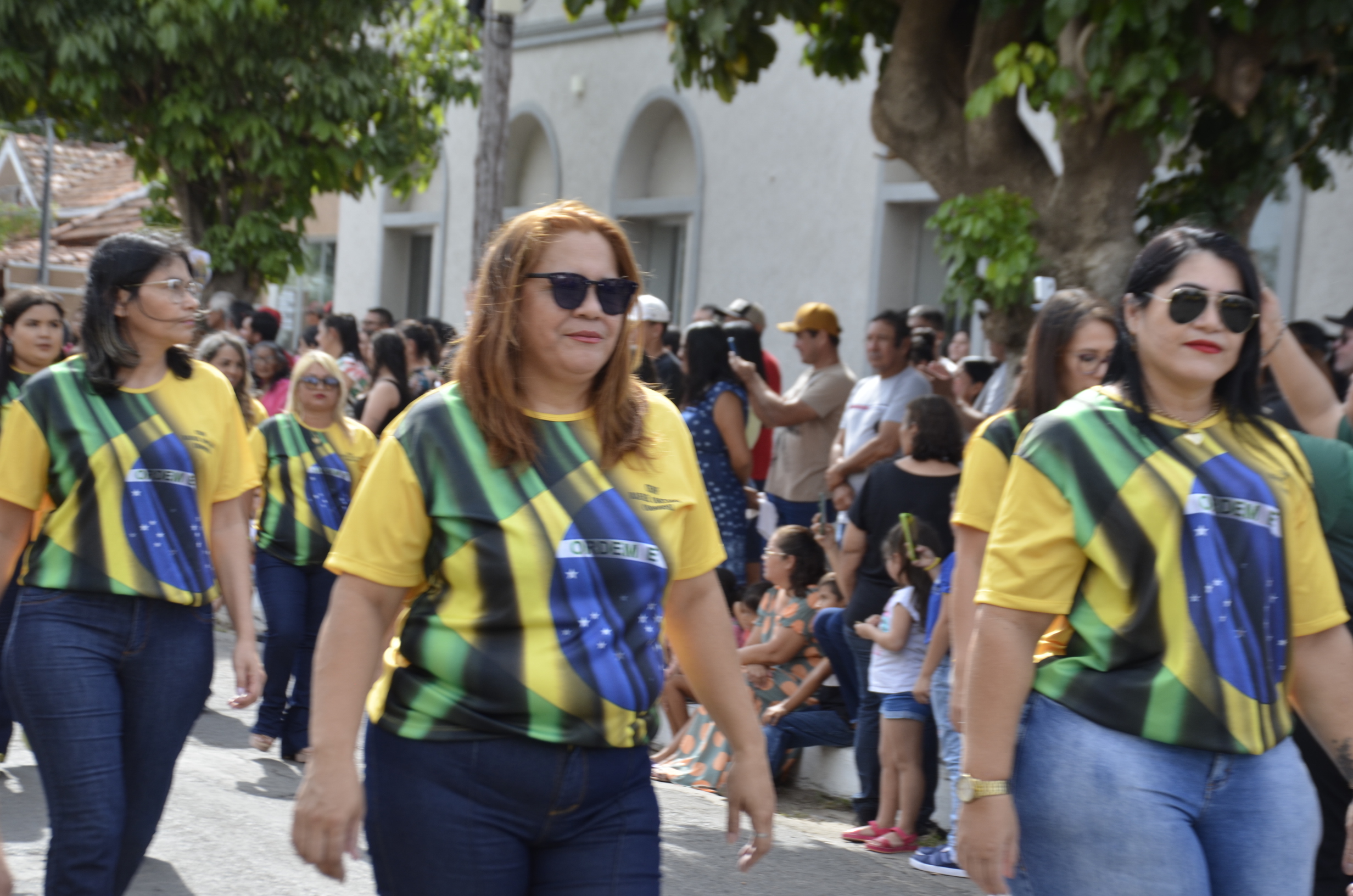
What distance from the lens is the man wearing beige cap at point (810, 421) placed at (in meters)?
8.87

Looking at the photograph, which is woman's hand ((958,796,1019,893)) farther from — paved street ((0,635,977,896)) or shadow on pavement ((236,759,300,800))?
shadow on pavement ((236,759,300,800))

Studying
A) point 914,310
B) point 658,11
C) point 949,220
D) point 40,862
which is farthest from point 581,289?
point 658,11

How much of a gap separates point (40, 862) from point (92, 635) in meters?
1.84

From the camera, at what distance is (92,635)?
3.96 m

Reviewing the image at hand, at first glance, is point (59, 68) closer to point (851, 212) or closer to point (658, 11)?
point (658, 11)

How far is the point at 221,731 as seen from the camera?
7703mm

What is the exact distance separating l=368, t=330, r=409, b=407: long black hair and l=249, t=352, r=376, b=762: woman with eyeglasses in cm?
166

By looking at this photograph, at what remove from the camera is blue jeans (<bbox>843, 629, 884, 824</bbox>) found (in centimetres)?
639

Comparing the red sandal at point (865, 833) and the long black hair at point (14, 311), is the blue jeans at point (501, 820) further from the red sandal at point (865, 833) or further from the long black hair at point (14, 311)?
the long black hair at point (14, 311)

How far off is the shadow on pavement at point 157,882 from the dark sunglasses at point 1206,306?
3784 mm

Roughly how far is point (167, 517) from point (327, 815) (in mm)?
1807

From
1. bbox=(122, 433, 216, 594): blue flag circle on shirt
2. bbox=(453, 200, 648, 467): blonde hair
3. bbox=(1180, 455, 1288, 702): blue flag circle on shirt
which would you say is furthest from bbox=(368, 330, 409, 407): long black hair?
bbox=(1180, 455, 1288, 702): blue flag circle on shirt

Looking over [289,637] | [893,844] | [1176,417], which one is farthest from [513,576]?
[289,637]

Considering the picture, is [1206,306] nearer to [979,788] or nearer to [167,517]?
[979,788]
